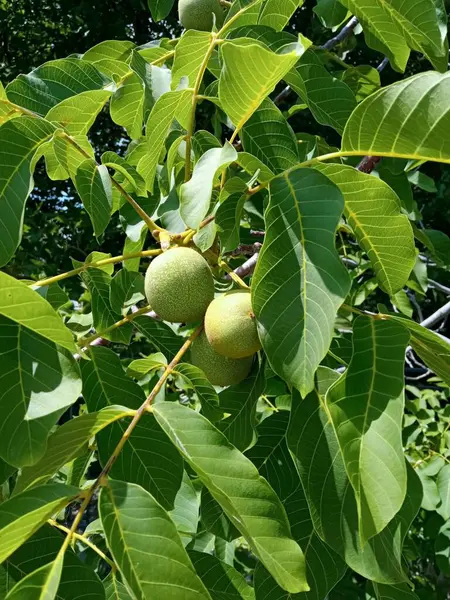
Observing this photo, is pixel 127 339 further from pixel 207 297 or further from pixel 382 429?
pixel 382 429

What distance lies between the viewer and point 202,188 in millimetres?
931

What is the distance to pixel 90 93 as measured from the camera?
1.19 meters

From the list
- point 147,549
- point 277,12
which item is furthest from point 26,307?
point 277,12

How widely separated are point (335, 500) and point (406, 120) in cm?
54

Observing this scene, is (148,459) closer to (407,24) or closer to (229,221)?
(229,221)

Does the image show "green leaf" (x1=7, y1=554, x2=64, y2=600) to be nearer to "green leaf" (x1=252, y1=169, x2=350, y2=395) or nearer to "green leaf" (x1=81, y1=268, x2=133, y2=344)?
"green leaf" (x1=252, y1=169, x2=350, y2=395)

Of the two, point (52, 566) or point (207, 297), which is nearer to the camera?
point (52, 566)

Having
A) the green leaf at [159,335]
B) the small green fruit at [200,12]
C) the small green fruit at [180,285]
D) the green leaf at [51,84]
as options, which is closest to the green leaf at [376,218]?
the small green fruit at [180,285]

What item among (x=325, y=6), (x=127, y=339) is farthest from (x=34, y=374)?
(x=325, y=6)

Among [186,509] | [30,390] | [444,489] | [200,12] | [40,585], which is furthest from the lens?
[444,489]

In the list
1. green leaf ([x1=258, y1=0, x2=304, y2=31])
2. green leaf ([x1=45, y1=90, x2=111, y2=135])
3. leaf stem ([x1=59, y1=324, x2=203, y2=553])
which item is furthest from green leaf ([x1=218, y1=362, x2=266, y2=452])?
green leaf ([x1=258, y1=0, x2=304, y2=31])

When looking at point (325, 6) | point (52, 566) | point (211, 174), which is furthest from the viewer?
point (325, 6)

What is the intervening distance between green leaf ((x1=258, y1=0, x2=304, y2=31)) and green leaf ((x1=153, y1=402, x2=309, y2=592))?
31.4 inches

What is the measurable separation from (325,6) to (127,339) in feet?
3.22
